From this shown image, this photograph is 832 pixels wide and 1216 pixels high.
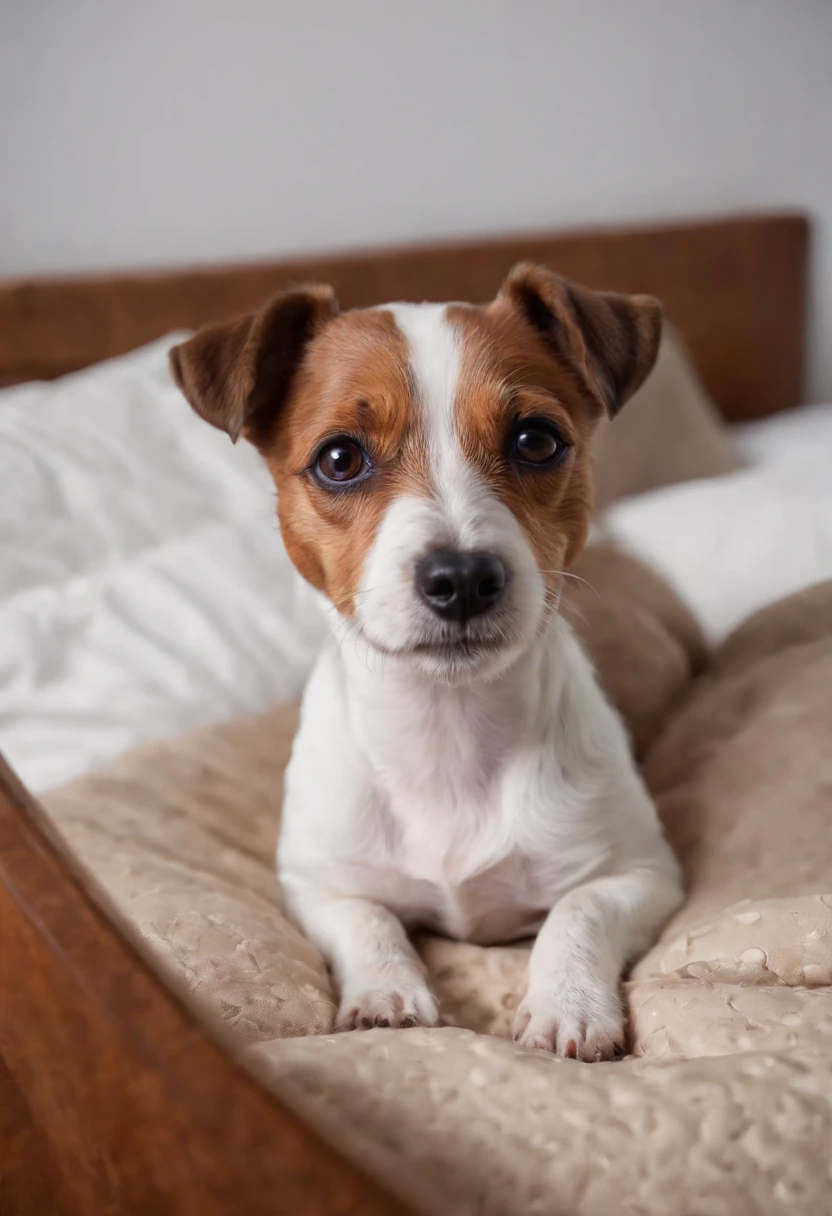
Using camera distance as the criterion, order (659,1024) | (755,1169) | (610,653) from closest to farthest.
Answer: (755,1169)
(659,1024)
(610,653)

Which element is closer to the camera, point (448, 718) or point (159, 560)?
point (448, 718)

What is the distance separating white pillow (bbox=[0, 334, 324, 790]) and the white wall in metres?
0.73

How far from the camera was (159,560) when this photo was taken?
2.79 meters

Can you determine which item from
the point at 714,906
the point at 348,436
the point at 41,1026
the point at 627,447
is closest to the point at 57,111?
the point at 627,447

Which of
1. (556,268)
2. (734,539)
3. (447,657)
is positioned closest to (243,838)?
(447,657)

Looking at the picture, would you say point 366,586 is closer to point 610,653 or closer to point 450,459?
point 450,459

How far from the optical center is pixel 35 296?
3256 millimetres

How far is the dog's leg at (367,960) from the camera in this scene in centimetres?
144

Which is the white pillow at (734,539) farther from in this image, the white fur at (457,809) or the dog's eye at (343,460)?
the dog's eye at (343,460)

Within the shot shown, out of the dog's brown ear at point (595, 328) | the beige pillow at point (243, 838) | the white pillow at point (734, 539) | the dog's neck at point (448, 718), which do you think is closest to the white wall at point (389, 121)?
the white pillow at point (734, 539)

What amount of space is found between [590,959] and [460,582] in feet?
1.87

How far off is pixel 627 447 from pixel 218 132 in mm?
1741

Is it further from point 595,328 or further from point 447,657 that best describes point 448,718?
point 595,328

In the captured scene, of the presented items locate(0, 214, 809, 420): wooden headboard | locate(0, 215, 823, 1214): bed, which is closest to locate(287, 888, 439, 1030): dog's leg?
locate(0, 215, 823, 1214): bed
